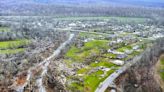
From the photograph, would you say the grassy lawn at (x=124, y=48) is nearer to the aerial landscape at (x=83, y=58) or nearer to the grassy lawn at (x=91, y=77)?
the aerial landscape at (x=83, y=58)

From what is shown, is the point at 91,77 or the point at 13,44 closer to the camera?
the point at 91,77

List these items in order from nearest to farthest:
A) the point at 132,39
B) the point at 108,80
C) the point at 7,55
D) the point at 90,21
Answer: the point at 108,80
the point at 7,55
the point at 132,39
the point at 90,21

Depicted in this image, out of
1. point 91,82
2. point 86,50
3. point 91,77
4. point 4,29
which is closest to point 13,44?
point 86,50

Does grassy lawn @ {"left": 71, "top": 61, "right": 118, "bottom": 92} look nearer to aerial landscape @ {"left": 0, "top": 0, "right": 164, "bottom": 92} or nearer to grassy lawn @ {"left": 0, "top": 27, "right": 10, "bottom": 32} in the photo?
aerial landscape @ {"left": 0, "top": 0, "right": 164, "bottom": 92}

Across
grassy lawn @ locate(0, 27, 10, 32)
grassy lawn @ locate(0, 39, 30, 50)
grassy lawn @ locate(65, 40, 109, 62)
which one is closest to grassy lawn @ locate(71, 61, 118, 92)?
grassy lawn @ locate(65, 40, 109, 62)

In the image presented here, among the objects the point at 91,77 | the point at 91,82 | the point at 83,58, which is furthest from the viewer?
the point at 83,58

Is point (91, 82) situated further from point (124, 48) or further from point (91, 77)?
point (124, 48)

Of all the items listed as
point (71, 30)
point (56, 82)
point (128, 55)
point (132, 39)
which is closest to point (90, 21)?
point (71, 30)

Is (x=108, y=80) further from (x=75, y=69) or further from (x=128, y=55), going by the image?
(x=128, y=55)
